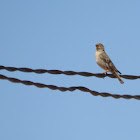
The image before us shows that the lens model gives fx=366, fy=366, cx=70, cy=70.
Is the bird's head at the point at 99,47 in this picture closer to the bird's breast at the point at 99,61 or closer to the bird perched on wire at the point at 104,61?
the bird perched on wire at the point at 104,61

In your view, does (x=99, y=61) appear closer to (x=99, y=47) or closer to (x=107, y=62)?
(x=107, y=62)

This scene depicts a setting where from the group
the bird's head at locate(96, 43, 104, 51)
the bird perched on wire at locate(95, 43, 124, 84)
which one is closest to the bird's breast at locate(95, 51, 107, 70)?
the bird perched on wire at locate(95, 43, 124, 84)

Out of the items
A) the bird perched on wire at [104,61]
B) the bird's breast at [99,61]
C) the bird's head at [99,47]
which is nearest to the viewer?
the bird perched on wire at [104,61]

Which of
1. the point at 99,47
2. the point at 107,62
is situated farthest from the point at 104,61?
the point at 99,47

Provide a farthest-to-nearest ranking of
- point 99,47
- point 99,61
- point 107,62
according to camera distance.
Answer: point 99,47, point 99,61, point 107,62

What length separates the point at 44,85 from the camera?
5.07 metres

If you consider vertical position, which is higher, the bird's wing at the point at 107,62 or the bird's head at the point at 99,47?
the bird's head at the point at 99,47

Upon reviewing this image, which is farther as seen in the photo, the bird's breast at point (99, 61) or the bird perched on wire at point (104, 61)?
the bird's breast at point (99, 61)

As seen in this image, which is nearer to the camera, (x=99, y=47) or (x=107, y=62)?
(x=107, y=62)

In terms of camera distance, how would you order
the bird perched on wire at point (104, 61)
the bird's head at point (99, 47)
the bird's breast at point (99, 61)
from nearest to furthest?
the bird perched on wire at point (104, 61) → the bird's breast at point (99, 61) → the bird's head at point (99, 47)

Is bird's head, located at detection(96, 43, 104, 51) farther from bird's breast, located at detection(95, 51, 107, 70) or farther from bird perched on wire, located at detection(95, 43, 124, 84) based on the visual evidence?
bird's breast, located at detection(95, 51, 107, 70)

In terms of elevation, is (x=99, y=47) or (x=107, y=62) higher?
(x=99, y=47)

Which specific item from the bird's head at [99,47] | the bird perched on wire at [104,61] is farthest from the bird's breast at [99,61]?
the bird's head at [99,47]

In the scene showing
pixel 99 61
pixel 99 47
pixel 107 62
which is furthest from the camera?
pixel 99 47
